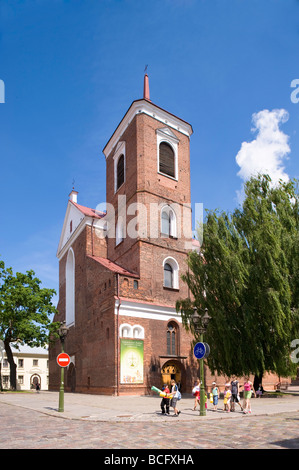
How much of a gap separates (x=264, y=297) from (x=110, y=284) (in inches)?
416

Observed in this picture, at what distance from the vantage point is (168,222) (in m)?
30.6

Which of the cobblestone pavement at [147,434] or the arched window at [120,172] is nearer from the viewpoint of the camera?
the cobblestone pavement at [147,434]

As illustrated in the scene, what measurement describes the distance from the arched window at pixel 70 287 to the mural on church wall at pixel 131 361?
479 inches

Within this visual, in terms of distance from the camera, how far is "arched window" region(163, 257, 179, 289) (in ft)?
96.4

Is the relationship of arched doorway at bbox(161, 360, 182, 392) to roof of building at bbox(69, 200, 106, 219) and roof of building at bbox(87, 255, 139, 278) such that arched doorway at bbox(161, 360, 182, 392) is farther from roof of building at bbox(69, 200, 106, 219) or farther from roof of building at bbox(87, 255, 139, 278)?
roof of building at bbox(69, 200, 106, 219)

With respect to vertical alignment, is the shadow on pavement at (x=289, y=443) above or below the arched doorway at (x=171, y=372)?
above

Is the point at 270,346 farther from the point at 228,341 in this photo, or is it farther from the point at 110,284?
the point at 110,284

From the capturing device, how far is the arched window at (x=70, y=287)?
120ft

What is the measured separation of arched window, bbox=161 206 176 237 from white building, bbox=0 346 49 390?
144 feet

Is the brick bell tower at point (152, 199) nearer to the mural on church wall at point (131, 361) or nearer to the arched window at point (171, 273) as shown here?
the arched window at point (171, 273)

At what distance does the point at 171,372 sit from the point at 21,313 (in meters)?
13.3

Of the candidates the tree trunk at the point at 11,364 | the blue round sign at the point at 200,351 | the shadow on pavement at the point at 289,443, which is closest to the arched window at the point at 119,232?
the tree trunk at the point at 11,364

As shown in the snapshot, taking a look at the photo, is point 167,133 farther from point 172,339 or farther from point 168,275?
point 172,339
